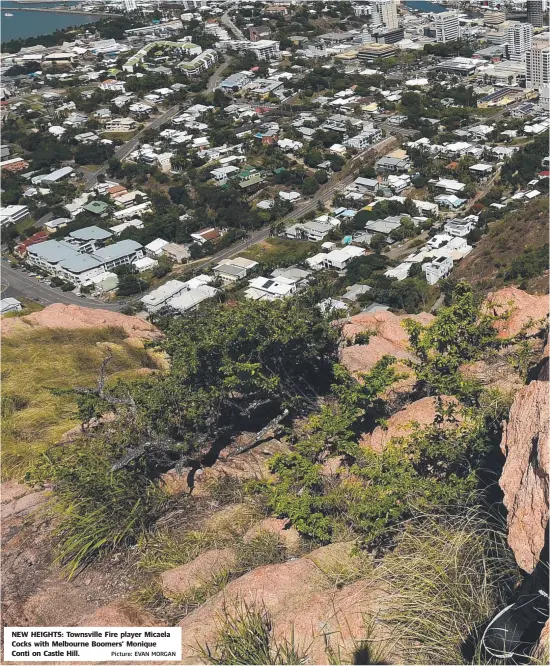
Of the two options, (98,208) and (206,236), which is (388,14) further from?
(206,236)

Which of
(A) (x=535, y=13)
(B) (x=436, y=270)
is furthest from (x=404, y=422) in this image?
(A) (x=535, y=13)

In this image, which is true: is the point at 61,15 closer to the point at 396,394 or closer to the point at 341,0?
the point at 341,0

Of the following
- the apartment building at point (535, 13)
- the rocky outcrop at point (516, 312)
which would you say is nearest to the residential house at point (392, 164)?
the rocky outcrop at point (516, 312)

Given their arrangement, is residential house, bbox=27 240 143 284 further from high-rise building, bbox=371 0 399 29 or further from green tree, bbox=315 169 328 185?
high-rise building, bbox=371 0 399 29

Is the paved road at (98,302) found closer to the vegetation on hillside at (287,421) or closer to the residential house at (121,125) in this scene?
the residential house at (121,125)

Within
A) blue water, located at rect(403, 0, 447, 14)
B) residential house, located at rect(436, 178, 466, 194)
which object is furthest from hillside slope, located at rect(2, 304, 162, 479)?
blue water, located at rect(403, 0, 447, 14)

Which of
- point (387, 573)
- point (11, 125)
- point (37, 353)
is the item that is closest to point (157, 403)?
point (387, 573)
